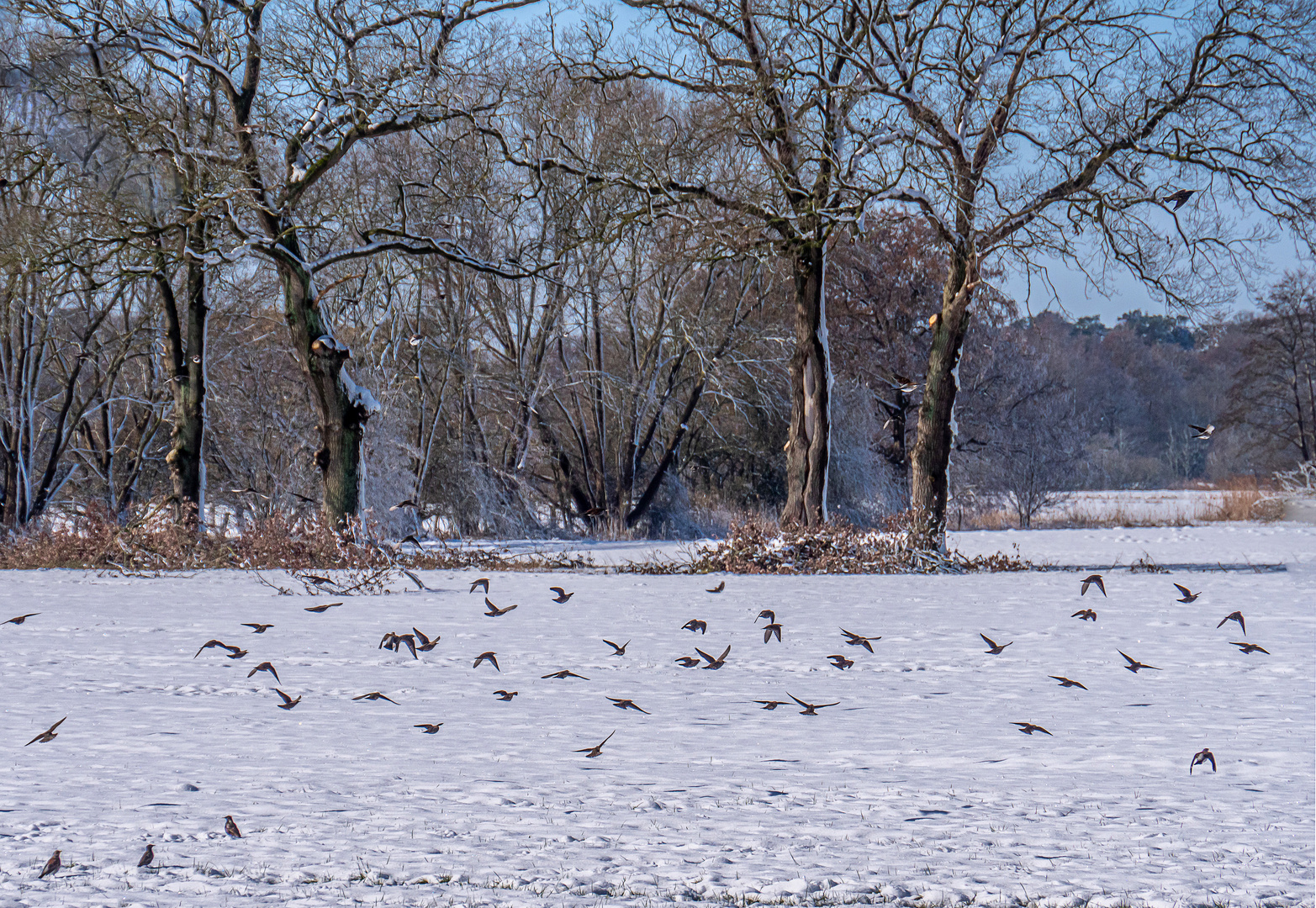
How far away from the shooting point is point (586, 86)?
669 inches

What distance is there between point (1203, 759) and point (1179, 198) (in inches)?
433

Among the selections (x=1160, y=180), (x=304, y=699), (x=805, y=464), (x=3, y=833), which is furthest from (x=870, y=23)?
(x=3, y=833)

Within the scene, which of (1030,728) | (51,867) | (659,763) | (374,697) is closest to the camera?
(51,867)

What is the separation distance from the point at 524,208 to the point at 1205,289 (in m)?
12.1

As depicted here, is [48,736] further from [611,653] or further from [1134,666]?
[1134,666]

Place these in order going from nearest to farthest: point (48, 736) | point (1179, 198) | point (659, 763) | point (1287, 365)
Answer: point (659, 763) → point (48, 736) → point (1179, 198) → point (1287, 365)

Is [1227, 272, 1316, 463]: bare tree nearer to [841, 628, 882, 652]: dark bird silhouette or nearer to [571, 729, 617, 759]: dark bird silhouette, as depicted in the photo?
[841, 628, 882, 652]: dark bird silhouette

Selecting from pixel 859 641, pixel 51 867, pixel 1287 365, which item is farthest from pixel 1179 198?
pixel 1287 365

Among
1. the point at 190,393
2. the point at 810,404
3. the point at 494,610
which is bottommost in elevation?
the point at 494,610

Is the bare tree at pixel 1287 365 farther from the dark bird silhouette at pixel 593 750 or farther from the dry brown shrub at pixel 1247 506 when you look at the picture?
the dark bird silhouette at pixel 593 750

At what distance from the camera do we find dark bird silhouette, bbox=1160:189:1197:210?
14328 mm

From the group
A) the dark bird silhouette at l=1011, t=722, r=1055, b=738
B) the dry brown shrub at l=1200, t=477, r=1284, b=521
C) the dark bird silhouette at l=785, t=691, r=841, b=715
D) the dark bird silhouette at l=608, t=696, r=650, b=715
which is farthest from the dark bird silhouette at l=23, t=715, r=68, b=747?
the dry brown shrub at l=1200, t=477, r=1284, b=521

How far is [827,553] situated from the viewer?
14.5 m

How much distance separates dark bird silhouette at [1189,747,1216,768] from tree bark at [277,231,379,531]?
1225cm
